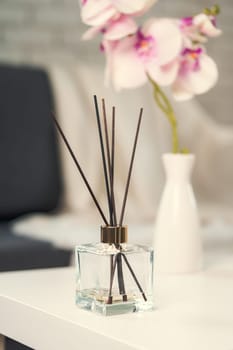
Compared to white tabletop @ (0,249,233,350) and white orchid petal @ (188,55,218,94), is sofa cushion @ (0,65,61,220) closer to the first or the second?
white orchid petal @ (188,55,218,94)

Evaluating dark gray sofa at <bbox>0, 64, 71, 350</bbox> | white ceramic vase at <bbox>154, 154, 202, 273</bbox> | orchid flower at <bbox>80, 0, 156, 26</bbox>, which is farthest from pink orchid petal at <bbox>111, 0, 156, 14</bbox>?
dark gray sofa at <bbox>0, 64, 71, 350</bbox>

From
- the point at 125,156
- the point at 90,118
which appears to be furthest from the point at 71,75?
the point at 125,156

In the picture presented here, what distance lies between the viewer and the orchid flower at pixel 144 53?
4.33 feet

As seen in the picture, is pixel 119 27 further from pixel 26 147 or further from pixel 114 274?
pixel 26 147

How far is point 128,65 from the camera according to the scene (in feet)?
4.42

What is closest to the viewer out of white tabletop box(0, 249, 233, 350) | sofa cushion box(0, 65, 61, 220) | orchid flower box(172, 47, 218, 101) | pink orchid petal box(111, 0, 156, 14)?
white tabletop box(0, 249, 233, 350)

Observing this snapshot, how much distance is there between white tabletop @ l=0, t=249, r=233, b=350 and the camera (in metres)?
0.79

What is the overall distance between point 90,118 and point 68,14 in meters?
0.56

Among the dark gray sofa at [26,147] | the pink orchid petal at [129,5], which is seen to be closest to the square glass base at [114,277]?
the pink orchid petal at [129,5]

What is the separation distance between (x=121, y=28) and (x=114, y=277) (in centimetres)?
49

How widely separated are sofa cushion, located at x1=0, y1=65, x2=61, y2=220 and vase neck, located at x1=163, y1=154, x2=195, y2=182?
129 centimetres

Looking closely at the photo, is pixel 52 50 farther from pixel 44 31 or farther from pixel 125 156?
pixel 125 156

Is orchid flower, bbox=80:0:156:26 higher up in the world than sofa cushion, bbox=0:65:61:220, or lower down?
higher up

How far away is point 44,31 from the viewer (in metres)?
3.09
